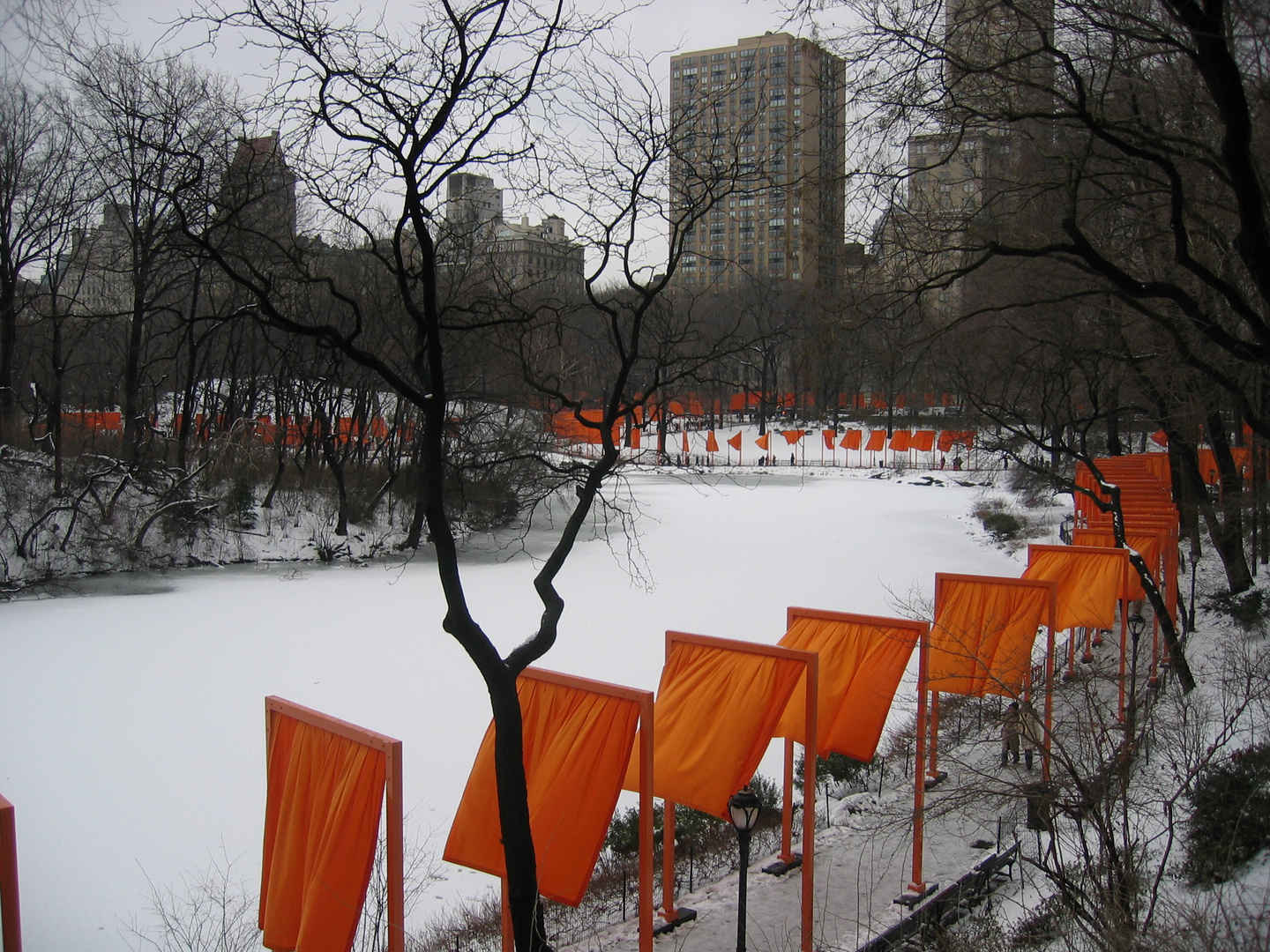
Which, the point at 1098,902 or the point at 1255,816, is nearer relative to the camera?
the point at 1098,902

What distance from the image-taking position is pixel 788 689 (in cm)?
762

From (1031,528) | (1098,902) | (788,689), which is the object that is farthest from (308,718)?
(1031,528)

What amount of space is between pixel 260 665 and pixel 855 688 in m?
11.3

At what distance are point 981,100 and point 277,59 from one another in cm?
512

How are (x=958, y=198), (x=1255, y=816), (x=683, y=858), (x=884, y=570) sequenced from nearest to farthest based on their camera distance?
(x=1255, y=816)
(x=683, y=858)
(x=958, y=198)
(x=884, y=570)

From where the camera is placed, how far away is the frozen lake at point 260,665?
9617 mm

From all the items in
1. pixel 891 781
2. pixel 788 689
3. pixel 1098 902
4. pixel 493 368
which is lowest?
pixel 891 781

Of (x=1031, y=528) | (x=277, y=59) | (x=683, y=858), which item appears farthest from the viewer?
(x=1031, y=528)

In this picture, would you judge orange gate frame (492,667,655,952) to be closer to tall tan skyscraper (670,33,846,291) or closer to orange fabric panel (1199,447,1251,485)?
tall tan skyscraper (670,33,846,291)

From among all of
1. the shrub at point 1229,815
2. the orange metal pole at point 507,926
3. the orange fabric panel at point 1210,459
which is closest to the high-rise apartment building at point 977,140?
the shrub at point 1229,815

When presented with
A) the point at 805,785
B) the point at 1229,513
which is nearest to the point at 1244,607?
the point at 1229,513

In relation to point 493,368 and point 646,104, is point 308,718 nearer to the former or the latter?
point 646,104

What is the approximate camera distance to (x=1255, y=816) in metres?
7.15

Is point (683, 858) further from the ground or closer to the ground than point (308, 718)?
closer to the ground
